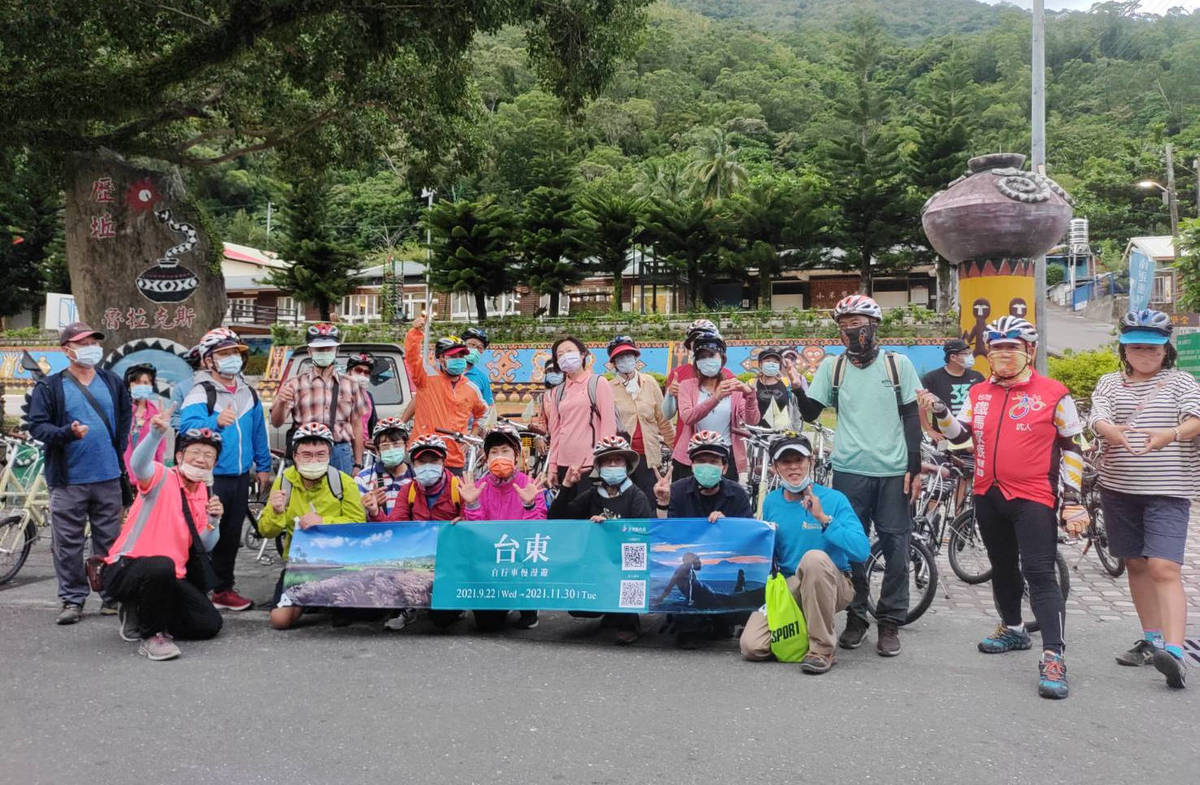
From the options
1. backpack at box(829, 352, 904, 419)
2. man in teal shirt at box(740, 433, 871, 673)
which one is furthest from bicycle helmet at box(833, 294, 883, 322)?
man in teal shirt at box(740, 433, 871, 673)

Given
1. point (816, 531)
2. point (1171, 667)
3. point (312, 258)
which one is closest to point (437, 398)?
point (816, 531)

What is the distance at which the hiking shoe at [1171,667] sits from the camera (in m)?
4.56

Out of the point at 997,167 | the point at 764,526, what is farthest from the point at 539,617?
the point at 997,167

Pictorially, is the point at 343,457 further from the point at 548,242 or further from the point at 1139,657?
the point at 548,242

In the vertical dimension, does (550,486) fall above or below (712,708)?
above

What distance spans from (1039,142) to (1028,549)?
10.1m

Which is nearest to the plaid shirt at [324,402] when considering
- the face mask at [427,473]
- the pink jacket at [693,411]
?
the face mask at [427,473]

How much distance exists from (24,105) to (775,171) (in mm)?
59404

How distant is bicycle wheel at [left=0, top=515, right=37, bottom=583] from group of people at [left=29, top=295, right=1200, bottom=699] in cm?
102

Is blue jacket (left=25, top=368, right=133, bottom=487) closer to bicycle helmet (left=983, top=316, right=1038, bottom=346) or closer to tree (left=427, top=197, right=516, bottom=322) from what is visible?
bicycle helmet (left=983, top=316, right=1038, bottom=346)

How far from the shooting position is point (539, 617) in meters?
6.23

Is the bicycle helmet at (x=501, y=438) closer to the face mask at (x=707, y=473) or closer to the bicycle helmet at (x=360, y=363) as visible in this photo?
the face mask at (x=707, y=473)

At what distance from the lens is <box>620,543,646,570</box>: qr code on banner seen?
17.8ft

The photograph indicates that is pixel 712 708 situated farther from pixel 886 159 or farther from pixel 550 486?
pixel 886 159
